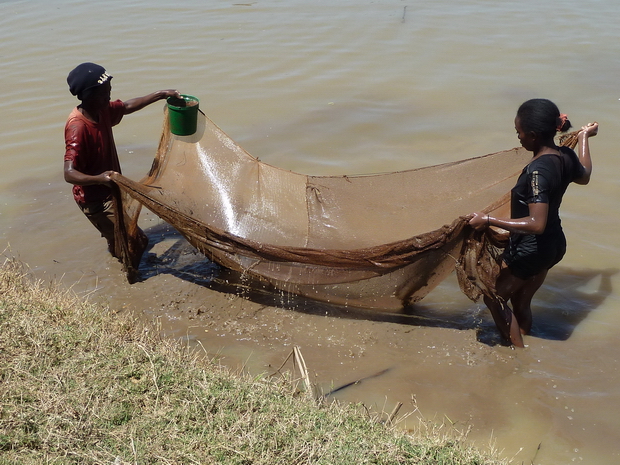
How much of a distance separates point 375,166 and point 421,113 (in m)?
1.49

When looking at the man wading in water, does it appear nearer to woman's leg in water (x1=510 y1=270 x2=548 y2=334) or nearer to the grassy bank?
the grassy bank

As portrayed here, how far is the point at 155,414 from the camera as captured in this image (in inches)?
114

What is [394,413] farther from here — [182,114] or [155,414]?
[182,114]

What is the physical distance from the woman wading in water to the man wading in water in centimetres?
251

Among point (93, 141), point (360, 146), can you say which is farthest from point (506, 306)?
point (360, 146)

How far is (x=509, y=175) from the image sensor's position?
429 centimetres

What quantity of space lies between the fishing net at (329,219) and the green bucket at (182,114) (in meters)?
0.10

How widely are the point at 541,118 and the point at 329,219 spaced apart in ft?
6.16

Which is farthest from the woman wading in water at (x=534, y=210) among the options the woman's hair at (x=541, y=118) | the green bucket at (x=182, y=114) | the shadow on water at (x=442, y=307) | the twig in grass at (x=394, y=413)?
the green bucket at (x=182, y=114)

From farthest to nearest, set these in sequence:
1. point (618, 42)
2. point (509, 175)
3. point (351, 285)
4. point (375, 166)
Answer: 1. point (618, 42)
2. point (375, 166)
3. point (509, 175)
4. point (351, 285)

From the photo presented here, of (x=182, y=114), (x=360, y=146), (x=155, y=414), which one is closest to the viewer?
(x=155, y=414)

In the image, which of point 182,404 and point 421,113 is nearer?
point 182,404

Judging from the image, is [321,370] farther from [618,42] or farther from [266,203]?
[618,42]

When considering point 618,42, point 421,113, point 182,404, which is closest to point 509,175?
point 182,404
